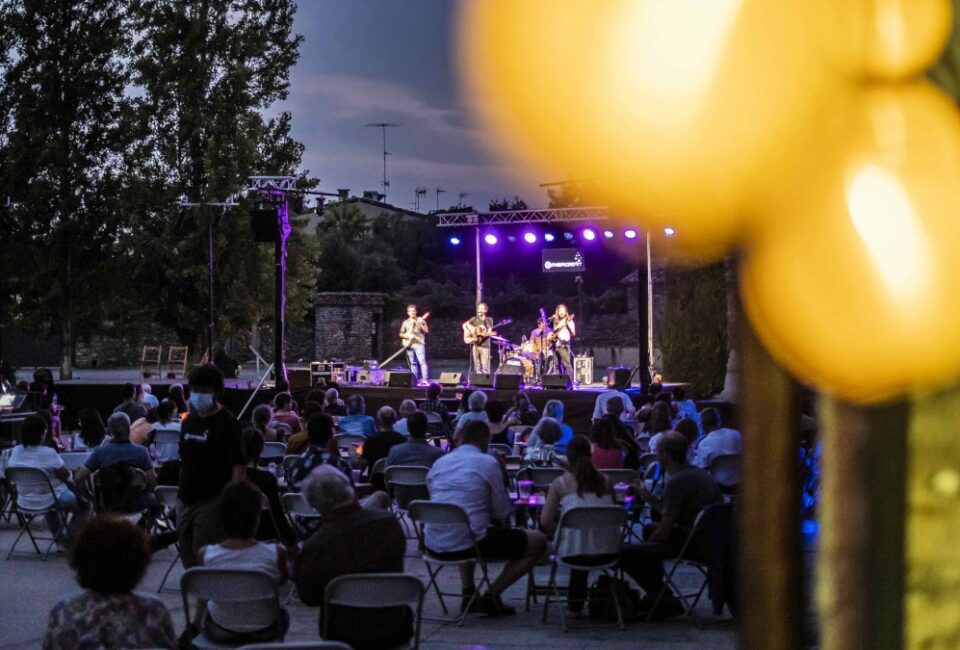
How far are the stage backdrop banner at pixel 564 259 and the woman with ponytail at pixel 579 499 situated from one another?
21.1 meters

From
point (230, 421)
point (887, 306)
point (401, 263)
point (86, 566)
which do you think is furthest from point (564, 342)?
point (401, 263)

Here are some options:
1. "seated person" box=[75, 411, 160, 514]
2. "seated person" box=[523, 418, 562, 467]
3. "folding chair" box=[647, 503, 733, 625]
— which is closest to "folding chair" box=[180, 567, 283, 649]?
"folding chair" box=[647, 503, 733, 625]

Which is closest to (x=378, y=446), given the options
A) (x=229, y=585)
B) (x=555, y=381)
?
(x=229, y=585)

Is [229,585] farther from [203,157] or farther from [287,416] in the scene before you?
[203,157]

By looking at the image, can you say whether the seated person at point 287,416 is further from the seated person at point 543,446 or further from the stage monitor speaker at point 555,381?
the stage monitor speaker at point 555,381

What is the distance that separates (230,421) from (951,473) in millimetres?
5747

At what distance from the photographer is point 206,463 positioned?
6.66m

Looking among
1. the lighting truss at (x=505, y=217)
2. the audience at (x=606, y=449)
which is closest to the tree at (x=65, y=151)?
the lighting truss at (x=505, y=217)

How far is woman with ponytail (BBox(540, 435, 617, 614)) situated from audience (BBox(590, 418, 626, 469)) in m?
1.65

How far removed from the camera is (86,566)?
14.1 feet

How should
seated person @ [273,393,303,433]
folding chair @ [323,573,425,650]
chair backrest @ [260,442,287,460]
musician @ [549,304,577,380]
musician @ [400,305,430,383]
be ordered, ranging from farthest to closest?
musician @ [400,305,430,383] < musician @ [549,304,577,380] < seated person @ [273,393,303,433] < chair backrest @ [260,442,287,460] < folding chair @ [323,573,425,650]

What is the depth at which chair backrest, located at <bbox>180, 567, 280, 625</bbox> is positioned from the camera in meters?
5.14

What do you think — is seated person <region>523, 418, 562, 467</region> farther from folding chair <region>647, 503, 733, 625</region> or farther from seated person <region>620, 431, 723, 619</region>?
seated person <region>620, 431, 723, 619</region>

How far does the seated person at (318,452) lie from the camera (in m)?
8.26
